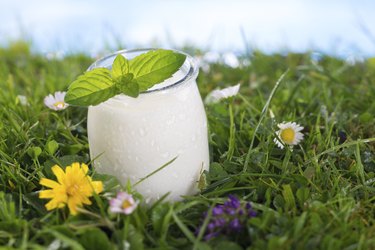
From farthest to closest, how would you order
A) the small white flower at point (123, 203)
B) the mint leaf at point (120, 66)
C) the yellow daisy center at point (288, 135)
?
the yellow daisy center at point (288, 135), the mint leaf at point (120, 66), the small white flower at point (123, 203)

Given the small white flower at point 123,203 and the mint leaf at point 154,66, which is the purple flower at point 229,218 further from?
the mint leaf at point 154,66

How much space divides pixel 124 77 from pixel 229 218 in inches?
10.8

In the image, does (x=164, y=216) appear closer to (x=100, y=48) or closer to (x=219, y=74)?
(x=219, y=74)

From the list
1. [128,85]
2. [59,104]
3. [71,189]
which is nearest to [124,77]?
[128,85]

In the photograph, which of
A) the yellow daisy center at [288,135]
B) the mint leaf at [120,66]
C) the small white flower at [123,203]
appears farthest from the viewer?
the yellow daisy center at [288,135]

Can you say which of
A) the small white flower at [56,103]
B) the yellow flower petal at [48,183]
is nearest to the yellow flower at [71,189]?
the yellow flower petal at [48,183]

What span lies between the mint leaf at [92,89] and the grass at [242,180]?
0.41 ft

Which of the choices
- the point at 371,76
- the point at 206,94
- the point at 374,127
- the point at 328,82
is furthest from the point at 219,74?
the point at 374,127

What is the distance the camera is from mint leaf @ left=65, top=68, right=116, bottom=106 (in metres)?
1.04

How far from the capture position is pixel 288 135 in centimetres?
124


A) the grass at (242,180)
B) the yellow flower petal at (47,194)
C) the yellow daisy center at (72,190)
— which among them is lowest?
the grass at (242,180)

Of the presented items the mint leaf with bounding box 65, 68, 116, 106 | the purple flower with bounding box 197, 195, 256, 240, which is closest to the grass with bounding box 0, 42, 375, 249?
the purple flower with bounding box 197, 195, 256, 240

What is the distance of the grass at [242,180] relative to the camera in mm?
994

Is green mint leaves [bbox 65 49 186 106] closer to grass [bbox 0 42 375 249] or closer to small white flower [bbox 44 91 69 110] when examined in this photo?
grass [bbox 0 42 375 249]
